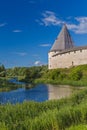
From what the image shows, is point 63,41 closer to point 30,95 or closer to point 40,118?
point 30,95

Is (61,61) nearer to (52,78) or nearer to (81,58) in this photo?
(81,58)

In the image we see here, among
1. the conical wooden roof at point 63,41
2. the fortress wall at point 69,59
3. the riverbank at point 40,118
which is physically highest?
the conical wooden roof at point 63,41

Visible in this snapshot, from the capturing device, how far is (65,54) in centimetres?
4888

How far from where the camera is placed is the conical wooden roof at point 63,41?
57.1 metres

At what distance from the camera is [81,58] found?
4531 cm

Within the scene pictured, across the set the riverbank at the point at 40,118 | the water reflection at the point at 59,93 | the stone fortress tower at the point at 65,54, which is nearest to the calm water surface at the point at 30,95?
the water reflection at the point at 59,93

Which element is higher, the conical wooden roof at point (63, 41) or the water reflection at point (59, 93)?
the conical wooden roof at point (63, 41)

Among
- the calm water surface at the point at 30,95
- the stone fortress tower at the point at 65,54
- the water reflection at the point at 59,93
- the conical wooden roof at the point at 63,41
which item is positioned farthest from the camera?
the conical wooden roof at the point at 63,41

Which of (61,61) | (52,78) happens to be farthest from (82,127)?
(61,61)

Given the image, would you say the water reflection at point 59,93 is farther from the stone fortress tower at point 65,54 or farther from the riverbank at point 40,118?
the stone fortress tower at point 65,54

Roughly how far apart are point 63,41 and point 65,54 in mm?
9271

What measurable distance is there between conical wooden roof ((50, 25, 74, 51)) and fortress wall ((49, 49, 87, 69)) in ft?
13.0

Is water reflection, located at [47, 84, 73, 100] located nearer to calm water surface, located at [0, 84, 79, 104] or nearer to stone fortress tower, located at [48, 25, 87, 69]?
calm water surface, located at [0, 84, 79, 104]

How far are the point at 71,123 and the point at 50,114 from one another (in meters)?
0.69
